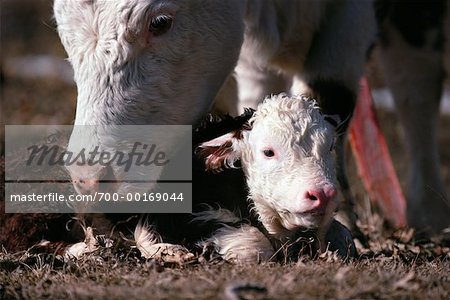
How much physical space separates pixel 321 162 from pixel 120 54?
995 mm

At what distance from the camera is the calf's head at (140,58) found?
12.6 ft

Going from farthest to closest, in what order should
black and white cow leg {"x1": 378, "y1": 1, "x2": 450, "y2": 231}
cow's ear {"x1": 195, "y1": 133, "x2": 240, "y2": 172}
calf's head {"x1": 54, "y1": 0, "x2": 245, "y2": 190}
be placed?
black and white cow leg {"x1": 378, "y1": 1, "x2": 450, "y2": 231} < calf's head {"x1": 54, "y1": 0, "x2": 245, "y2": 190} < cow's ear {"x1": 195, "y1": 133, "x2": 240, "y2": 172}

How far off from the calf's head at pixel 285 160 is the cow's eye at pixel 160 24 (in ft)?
1.79

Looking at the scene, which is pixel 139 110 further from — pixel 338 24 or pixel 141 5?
pixel 338 24

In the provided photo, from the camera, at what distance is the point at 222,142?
375 centimetres

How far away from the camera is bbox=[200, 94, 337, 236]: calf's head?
10.9 feet

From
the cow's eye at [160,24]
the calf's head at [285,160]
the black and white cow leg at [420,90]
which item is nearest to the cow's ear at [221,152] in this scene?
the calf's head at [285,160]

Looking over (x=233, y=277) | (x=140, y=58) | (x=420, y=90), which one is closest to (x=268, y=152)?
(x=233, y=277)

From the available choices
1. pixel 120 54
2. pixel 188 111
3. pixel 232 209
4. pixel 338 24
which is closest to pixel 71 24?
pixel 120 54

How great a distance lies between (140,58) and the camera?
394 centimetres

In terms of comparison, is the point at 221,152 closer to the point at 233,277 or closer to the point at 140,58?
the point at 140,58

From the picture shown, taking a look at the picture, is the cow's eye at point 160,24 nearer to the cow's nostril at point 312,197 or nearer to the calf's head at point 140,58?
the calf's head at point 140,58

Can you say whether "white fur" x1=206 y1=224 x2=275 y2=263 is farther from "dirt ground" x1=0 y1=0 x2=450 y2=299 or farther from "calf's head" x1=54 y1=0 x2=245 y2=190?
"calf's head" x1=54 y1=0 x2=245 y2=190

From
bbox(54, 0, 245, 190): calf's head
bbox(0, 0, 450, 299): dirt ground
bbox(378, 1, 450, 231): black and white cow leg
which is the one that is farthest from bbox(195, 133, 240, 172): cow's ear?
bbox(378, 1, 450, 231): black and white cow leg
